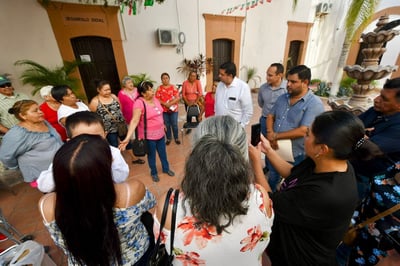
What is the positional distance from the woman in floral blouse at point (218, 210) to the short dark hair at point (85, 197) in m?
0.29

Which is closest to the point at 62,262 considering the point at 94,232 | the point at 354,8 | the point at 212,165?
the point at 94,232

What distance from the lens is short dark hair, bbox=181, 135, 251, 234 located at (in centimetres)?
73

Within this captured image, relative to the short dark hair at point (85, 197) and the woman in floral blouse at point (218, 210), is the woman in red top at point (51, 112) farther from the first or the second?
the woman in floral blouse at point (218, 210)

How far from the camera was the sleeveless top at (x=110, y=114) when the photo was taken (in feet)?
9.22

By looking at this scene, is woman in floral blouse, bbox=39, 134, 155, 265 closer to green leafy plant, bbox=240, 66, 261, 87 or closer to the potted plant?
the potted plant

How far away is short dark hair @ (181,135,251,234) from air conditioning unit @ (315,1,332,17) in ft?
40.5

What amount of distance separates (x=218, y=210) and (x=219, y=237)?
14cm

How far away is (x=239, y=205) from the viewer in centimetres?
77

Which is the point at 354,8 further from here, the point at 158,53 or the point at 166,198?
the point at 166,198

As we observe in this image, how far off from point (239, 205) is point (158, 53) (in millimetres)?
6771

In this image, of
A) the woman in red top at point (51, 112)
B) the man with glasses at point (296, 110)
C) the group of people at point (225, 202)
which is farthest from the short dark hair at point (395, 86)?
the woman in red top at point (51, 112)

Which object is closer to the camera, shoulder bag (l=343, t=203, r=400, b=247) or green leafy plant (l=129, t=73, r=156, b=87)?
shoulder bag (l=343, t=203, r=400, b=247)

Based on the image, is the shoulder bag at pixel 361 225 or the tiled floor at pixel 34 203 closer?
the shoulder bag at pixel 361 225

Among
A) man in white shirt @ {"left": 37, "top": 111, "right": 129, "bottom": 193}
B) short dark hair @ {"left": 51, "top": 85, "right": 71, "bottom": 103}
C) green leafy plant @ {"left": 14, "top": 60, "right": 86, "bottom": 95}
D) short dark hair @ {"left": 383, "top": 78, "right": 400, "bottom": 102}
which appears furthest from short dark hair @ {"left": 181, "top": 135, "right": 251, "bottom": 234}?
green leafy plant @ {"left": 14, "top": 60, "right": 86, "bottom": 95}
